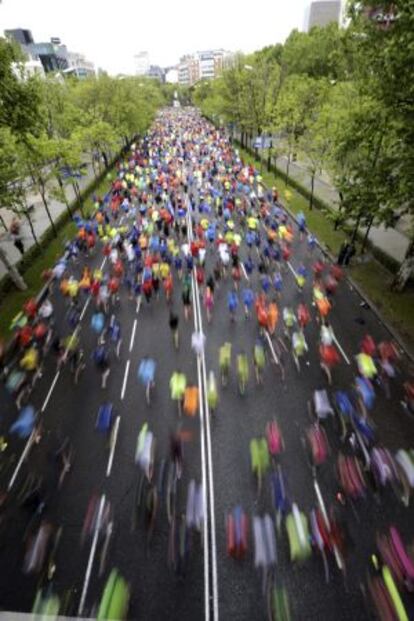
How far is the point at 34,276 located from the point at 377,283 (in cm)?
2033

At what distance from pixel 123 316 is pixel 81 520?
9.80 metres

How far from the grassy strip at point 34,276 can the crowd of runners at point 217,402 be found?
818 mm

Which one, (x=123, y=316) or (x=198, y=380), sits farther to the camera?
(x=123, y=316)

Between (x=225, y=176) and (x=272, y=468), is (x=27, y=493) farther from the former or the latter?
(x=225, y=176)

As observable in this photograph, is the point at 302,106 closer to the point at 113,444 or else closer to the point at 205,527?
the point at 113,444

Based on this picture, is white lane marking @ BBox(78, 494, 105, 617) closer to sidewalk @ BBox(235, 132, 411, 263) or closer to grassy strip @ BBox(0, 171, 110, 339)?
grassy strip @ BBox(0, 171, 110, 339)

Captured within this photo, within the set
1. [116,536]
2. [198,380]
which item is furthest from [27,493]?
[198,380]

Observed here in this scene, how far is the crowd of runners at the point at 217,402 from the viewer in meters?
8.30

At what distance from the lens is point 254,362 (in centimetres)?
1411

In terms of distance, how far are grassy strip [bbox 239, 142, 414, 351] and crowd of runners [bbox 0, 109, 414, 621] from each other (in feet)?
3.11

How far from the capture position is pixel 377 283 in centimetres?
1897

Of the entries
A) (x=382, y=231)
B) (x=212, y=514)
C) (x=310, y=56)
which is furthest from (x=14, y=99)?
(x=310, y=56)

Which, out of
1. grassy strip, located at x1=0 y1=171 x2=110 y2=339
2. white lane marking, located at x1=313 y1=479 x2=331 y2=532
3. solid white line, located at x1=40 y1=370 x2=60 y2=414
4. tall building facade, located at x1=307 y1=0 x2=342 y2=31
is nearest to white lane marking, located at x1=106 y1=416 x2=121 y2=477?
solid white line, located at x1=40 y1=370 x2=60 y2=414

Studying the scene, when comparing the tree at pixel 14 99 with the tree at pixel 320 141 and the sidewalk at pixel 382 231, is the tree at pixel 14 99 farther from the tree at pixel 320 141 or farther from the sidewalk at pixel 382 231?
the tree at pixel 320 141
